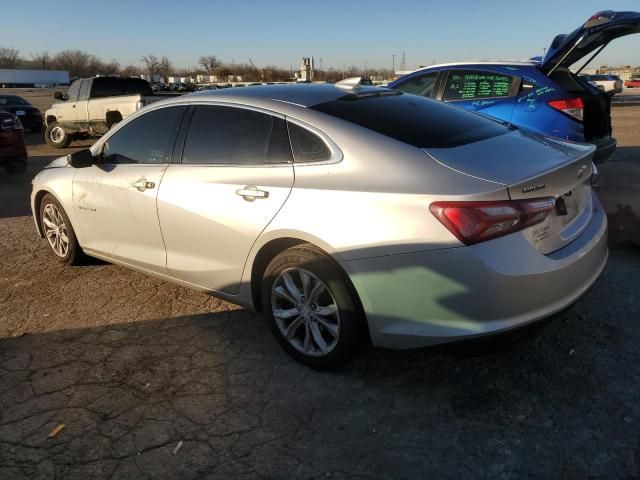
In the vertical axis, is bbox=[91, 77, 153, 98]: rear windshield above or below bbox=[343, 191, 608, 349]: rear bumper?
above

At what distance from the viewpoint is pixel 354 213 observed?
8.86 ft

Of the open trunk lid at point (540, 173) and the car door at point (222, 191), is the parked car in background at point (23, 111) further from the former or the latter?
the open trunk lid at point (540, 173)

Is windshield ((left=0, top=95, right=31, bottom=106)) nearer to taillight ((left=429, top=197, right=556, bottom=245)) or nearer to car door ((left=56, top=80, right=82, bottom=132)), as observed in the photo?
car door ((left=56, top=80, right=82, bottom=132))

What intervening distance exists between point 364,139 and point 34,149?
48.5 ft

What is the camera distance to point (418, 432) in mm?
2586

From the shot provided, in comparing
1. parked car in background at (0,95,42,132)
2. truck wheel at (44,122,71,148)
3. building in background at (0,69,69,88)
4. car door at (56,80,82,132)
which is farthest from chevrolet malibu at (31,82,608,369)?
building in background at (0,69,69,88)

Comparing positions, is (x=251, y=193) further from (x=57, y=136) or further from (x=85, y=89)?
(x=57, y=136)

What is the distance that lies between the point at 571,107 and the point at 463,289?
4.37 metres

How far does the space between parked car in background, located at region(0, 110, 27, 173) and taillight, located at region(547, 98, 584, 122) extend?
866 centimetres

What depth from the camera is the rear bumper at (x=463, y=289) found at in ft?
8.02

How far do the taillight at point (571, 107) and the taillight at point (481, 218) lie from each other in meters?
4.02

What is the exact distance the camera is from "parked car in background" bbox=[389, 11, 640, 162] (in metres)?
5.75

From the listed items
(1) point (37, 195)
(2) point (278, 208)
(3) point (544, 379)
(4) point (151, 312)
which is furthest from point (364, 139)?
(1) point (37, 195)

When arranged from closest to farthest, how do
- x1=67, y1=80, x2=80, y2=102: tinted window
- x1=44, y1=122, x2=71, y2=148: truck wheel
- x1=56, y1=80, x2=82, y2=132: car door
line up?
x1=56, y1=80, x2=82, y2=132: car door, x1=67, y1=80, x2=80, y2=102: tinted window, x1=44, y1=122, x2=71, y2=148: truck wheel
